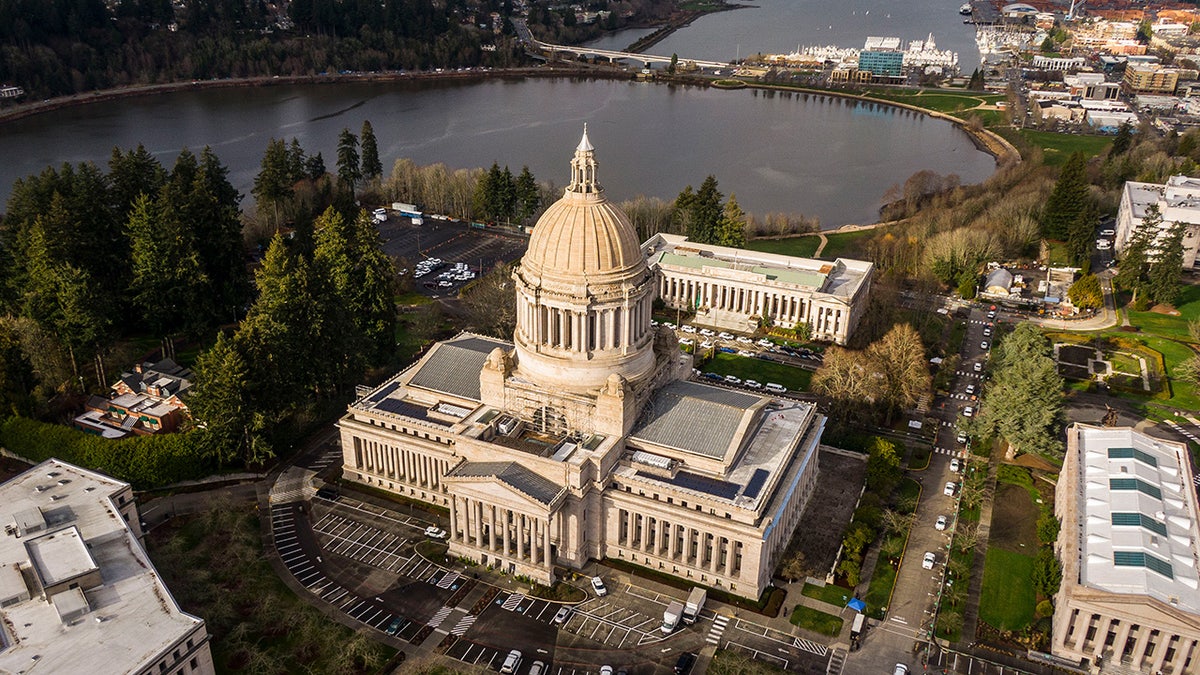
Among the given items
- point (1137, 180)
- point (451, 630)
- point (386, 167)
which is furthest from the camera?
point (386, 167)

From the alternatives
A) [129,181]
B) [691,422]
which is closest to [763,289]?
[691,422]

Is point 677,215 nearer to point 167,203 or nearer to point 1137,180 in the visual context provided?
point 167,203

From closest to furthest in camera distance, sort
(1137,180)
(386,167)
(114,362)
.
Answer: (114,362) → (1137,180) → (386,167)

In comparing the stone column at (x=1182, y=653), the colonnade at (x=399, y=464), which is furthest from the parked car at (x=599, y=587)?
the stone column at (x=1182, y=653)

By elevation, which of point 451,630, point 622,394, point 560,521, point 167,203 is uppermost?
point 167,203

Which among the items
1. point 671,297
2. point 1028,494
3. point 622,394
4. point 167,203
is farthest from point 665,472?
point 167,203

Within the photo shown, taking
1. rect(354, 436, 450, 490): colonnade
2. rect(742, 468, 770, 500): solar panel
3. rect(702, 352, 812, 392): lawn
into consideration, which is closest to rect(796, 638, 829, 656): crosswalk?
rect(742, 468, 770, 500): solar panel

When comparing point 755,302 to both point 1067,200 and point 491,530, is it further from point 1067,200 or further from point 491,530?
point 491,530

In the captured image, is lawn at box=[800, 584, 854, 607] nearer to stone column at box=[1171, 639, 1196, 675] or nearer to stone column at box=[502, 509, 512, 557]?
stone column at box=[1171, 639, 1196, 675]
